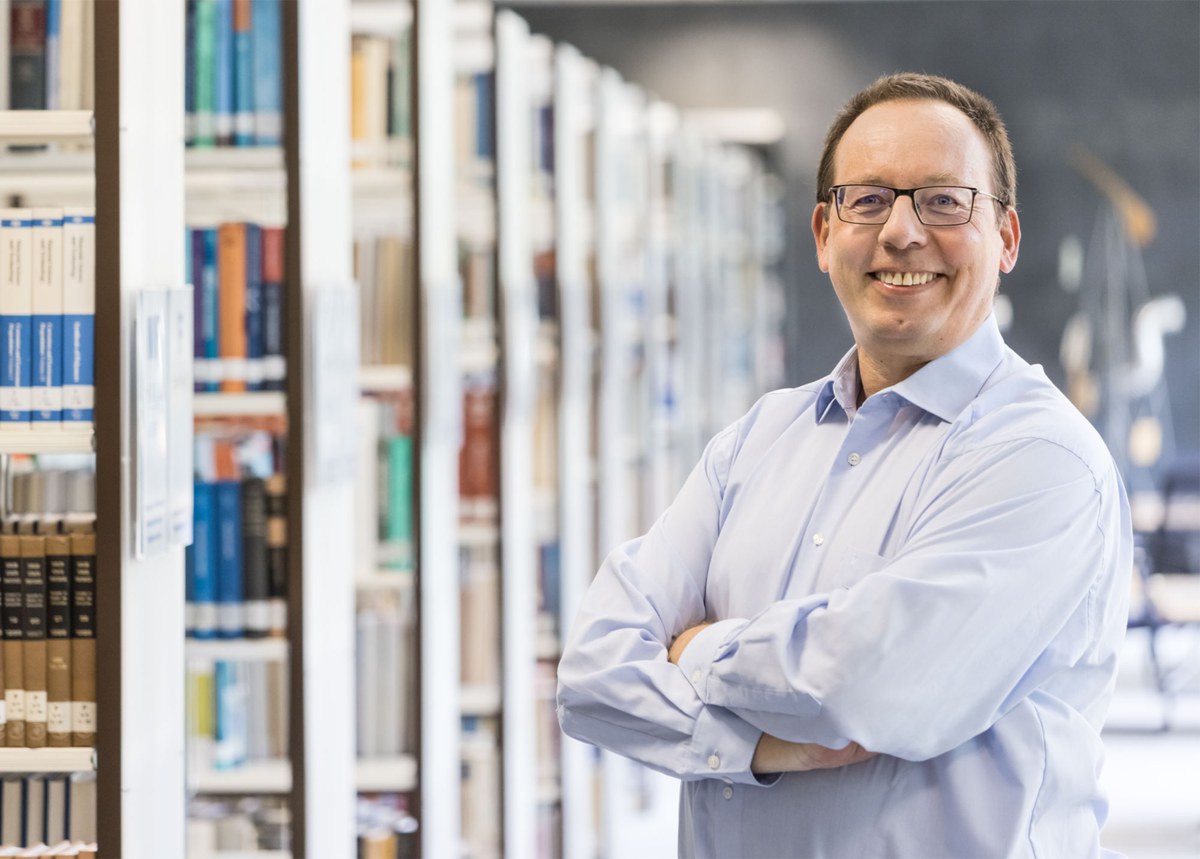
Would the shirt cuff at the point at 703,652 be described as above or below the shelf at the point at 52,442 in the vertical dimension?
below

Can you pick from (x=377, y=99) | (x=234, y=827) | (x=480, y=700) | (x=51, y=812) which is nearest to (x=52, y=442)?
(x=51, y=812)

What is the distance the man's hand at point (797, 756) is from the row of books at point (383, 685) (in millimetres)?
2132

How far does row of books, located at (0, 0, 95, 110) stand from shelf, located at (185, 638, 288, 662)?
3.65 feet

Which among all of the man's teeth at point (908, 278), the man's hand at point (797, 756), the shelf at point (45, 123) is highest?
the shelf at point (45, 123)

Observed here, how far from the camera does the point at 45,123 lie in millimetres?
2236

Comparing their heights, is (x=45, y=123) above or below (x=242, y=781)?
above

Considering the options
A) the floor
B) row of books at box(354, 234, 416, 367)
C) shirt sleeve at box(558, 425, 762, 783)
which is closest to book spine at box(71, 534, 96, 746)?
shirt sleeve at box(558, 425, 762, 783)

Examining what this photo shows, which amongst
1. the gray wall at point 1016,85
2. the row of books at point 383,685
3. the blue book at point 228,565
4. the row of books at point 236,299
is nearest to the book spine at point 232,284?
the row of books at point 236,299

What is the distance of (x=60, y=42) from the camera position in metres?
2.65

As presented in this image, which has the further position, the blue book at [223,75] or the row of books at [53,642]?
the blue book at [223,75]

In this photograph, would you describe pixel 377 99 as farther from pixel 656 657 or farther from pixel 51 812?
pixel 656 657

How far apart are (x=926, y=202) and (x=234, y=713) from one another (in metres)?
2.20

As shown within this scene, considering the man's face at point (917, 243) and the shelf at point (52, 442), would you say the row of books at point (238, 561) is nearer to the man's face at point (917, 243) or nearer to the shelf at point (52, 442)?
the shelf at point (52, 442)

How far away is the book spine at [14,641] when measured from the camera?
2273mm
